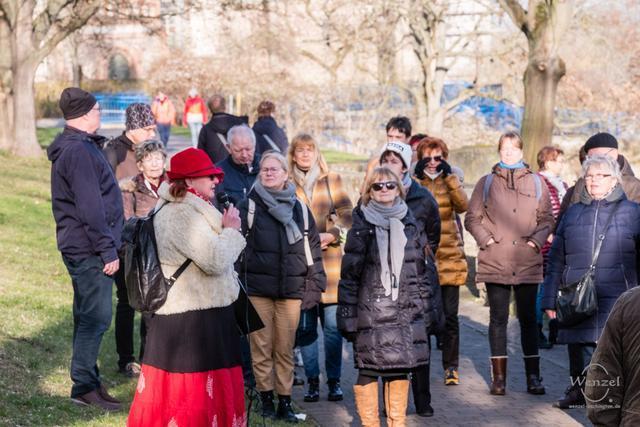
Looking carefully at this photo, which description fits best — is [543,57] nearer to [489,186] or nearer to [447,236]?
[447,236]

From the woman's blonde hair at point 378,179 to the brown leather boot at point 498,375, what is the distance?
2.55m

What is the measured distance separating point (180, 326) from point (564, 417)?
11.8ft

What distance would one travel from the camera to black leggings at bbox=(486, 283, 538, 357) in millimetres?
9523

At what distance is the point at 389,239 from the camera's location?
740 centimetres

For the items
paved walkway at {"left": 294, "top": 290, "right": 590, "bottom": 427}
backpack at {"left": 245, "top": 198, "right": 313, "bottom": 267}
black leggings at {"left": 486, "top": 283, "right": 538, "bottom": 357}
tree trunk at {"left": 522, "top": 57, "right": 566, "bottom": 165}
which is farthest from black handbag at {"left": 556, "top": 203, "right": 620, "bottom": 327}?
tree trunk at {"left": 522, "top": 57, "right": 566, "bottom": 165}

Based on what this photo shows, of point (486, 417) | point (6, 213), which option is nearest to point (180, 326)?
point (486, 417)

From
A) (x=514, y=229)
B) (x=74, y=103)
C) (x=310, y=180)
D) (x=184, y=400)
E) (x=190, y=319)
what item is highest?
(x=74, y=103)

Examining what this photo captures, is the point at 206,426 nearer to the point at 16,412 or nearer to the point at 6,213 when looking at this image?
the point at 16,412

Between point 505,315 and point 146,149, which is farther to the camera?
point 505,315

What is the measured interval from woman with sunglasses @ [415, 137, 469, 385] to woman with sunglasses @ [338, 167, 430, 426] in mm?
2345

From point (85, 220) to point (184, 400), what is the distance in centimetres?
186

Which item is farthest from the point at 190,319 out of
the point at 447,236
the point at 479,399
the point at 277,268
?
the point at 447,236

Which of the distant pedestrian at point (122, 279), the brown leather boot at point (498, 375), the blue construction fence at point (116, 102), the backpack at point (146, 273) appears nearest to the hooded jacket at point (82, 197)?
the backpack at point (146, 273)

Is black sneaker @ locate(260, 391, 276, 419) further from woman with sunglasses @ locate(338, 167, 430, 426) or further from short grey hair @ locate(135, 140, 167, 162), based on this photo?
short grey hair @ locate(135, 140, 167, 162)
